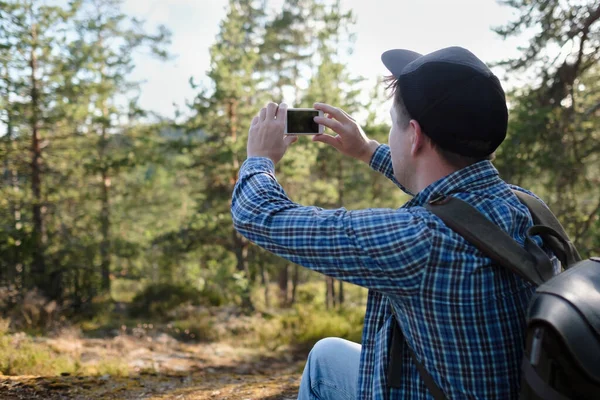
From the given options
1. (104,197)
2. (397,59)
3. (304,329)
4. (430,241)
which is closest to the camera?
(430,241)

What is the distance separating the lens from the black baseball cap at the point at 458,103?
135 cm

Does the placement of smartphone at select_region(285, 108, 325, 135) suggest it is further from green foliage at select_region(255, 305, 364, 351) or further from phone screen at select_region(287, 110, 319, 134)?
green foliage at select_region(255, 305, 364, 351)

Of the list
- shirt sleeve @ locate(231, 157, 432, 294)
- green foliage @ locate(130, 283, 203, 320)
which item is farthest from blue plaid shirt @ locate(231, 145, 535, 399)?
green foliage @ locate(130, 283, 203, 320)

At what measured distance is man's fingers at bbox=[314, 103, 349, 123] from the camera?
1.99 meters

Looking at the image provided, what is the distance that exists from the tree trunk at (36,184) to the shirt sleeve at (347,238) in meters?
11.2

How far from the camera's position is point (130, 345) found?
8117mm

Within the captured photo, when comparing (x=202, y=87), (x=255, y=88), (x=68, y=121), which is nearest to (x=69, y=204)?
(x=68, y=121)

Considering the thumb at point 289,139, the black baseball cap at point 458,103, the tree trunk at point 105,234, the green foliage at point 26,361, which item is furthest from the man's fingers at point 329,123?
the tree trunk at point 105,234

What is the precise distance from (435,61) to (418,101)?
0.14 meters

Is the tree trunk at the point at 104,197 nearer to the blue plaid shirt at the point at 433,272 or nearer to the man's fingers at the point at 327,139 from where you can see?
the man's fingers at the point at 327,139

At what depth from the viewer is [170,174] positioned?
49.6ft

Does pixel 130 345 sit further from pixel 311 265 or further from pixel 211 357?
pixel 311 265

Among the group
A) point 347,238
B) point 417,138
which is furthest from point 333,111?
point 347,238

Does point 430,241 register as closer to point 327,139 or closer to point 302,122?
point 302,122
